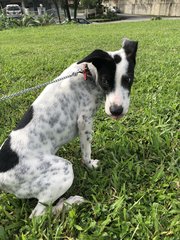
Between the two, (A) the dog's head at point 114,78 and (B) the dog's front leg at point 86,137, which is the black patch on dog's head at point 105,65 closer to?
(A) the dog's head at point 114,78

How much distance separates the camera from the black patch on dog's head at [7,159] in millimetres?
2721

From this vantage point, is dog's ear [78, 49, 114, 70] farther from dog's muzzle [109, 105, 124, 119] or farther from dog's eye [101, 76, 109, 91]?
dog's muzzle [109, 105, 124, 119]

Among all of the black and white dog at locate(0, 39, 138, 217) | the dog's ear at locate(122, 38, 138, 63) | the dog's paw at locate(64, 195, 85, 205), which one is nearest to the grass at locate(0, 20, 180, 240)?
the dog's paw at locate(64, 195, 85, 205)

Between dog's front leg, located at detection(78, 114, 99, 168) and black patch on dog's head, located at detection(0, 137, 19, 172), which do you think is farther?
dog's front leg, located at detection(78, 114, 99, 168)

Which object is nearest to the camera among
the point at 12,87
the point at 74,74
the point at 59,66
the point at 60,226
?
the point at 60,226

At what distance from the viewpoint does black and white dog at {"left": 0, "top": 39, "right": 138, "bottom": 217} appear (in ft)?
8.90

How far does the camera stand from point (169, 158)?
3.46m

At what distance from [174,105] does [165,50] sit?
4.51m

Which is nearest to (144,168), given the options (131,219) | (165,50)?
(131,219)

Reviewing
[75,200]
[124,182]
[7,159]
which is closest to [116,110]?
[124,182]

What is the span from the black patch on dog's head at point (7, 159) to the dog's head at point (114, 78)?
948mm

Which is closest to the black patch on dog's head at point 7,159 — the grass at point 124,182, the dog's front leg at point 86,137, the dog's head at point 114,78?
the grass at point 124,182

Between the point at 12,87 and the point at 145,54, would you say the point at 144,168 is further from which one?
the point at 145,54

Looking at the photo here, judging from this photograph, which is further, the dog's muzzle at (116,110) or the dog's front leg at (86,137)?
the dog's front leg at (86,137)
